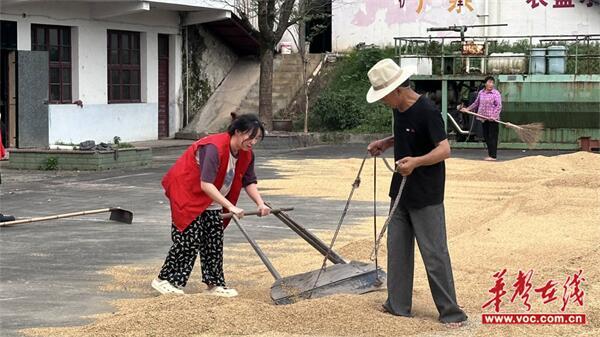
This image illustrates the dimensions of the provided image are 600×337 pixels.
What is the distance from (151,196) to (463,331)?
347 inches

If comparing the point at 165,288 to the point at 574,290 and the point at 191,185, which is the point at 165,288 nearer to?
the point at 191,185

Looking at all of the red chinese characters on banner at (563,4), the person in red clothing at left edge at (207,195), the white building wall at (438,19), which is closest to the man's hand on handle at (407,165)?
the person in red clothing at left edge at (207,195)

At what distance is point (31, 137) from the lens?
2206 centimetres

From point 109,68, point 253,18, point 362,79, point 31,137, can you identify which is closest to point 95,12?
point 109,68

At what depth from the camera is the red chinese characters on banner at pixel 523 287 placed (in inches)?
280

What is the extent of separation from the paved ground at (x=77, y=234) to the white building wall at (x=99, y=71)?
4.77 m

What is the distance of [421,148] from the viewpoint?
6.84 metres

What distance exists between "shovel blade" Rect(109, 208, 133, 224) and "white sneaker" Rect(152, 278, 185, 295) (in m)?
4.20

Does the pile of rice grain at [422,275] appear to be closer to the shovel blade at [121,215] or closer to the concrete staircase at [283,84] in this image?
the shovel blade at [121,215]

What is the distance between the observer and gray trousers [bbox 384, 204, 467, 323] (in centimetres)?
675

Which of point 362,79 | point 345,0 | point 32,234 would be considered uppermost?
point 345,0

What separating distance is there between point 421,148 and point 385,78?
1.73ft

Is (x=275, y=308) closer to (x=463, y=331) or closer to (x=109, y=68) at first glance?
(x=463, y=331)

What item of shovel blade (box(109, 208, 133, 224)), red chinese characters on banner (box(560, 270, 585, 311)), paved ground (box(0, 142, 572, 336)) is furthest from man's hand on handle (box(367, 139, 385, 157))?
shovel blade (box(109, 208, 133, 224))
